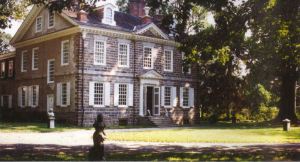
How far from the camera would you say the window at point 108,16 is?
35.3 metres

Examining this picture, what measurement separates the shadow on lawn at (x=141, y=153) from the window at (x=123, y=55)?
18.4 metres

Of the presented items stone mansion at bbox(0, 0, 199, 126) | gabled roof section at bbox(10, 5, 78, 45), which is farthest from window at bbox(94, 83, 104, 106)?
gabled roof section at bbox(10, 5, 78, 45)

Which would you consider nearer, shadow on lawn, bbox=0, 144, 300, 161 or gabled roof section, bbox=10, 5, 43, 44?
shadow on lawn, bbox=0, 144, 300, 161

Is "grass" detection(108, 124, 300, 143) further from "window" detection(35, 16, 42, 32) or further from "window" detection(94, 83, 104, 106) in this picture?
"window" detection(35, 16, 42, 32)

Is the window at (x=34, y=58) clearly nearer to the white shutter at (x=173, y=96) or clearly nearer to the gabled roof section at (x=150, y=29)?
the gabled roof section at (x=150, y=29)

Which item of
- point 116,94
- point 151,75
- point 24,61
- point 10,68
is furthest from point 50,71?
point 10,68

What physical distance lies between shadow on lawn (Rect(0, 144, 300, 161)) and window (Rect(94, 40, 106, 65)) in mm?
17009

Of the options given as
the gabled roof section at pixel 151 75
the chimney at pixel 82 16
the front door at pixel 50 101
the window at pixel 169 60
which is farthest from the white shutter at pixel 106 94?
the window at pixel 169 60

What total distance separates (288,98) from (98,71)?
17.3 meters

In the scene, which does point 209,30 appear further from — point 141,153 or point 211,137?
point 141,153

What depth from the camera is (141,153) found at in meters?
14.8

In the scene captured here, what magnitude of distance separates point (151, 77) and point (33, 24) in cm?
1169

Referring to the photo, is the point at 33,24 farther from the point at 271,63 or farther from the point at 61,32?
the point at 271,63

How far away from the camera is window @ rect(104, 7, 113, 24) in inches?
1391
